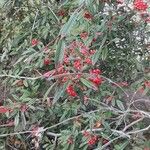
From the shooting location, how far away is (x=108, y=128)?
7.94ft

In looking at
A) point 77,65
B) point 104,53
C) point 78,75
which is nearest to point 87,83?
point 78,75

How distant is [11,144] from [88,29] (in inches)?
38.1

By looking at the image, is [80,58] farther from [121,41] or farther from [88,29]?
[121,41]

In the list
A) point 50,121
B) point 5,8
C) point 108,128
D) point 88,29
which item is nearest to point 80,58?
point 88,29

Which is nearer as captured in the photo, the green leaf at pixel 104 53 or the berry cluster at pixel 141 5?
the berry cluster at pixel 141 5

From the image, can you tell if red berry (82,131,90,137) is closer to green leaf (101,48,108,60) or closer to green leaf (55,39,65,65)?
green leaf (101,48,108,60)

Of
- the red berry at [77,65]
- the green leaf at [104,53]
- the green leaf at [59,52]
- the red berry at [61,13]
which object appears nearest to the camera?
the green leaf at [59,52]

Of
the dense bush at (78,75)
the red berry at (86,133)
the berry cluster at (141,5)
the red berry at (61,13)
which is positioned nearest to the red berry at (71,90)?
the dense bush at (78,75)

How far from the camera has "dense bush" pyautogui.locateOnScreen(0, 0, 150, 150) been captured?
7.86ft

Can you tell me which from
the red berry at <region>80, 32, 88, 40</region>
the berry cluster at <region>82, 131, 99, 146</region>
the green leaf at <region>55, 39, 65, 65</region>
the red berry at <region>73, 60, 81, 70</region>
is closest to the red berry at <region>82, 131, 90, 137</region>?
the berry cluster at <region>82, 131, 99, 146</region>

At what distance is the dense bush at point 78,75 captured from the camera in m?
2.39

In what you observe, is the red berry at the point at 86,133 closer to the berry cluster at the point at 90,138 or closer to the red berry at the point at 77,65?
the berry cluster at the point at 90,138

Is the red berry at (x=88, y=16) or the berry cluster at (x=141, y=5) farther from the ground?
the red berry at (x=88, y=16)

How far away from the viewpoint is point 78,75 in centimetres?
212
